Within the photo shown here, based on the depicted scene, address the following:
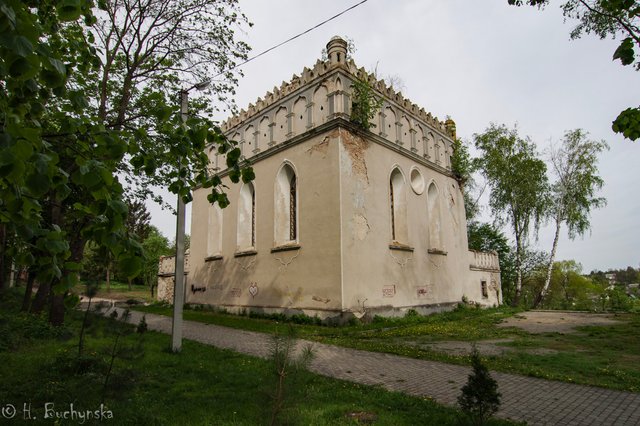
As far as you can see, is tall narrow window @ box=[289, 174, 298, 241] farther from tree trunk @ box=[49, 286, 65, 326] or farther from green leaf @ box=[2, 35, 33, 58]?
green leaf @ box=[2, 35, 33, 58]

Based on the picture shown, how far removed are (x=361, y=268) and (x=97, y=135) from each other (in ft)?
40.8

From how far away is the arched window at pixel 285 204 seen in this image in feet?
53.8

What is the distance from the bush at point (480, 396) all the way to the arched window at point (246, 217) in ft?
50.0

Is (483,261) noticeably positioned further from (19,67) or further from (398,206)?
(19,67)

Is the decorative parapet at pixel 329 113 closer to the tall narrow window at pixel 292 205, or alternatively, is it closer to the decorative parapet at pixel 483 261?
the tall narrow window at pixel 292 205

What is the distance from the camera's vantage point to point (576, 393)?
5.89 metres

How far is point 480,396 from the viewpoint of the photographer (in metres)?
3.88

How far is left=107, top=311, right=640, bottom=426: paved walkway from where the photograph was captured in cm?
491

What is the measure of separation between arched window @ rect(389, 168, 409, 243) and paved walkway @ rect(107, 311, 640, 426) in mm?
8555

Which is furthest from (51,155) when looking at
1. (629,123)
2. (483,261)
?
(483,261)

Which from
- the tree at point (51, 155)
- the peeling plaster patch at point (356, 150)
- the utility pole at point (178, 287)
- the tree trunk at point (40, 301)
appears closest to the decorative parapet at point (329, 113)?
the peeling plaster patch at point (356, 150)

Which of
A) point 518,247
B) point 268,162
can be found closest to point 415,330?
point 268,162

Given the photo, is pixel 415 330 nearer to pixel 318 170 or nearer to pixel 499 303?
pixel 318 170

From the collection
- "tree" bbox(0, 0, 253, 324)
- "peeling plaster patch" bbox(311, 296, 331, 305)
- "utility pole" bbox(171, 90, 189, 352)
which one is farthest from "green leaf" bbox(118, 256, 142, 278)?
"peeling plaster patch" bbox(311, 296, 331, 305)
